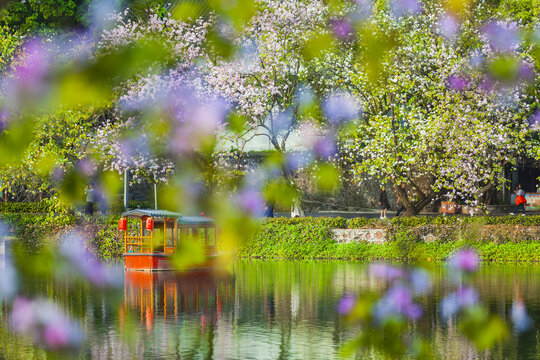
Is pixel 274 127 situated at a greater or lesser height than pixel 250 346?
greater

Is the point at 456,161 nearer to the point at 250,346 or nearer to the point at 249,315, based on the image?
the point at 249,315

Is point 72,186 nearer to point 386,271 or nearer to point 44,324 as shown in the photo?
point 44,324

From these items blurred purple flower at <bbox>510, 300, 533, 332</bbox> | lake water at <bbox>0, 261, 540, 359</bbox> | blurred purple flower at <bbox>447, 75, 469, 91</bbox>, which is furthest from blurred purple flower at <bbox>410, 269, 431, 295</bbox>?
blurred purple flower at <bbox>447, 75, 469, 91</bbox>

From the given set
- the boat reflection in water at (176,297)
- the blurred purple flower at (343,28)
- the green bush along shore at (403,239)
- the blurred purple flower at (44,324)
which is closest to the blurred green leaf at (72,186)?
the blurred purple flower at (44,324)

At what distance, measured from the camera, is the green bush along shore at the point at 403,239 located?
3086 cm

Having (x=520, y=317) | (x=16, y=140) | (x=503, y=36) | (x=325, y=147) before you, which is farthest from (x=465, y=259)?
(x=16, y=140)

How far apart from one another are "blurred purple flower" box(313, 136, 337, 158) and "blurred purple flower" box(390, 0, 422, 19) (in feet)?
19.0

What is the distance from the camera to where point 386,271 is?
1054 inches

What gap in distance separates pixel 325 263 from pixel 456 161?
573 centimetres

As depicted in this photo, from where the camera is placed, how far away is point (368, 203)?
4506cm

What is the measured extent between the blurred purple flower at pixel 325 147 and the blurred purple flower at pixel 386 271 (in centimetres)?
819

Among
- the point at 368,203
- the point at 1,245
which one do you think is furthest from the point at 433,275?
the point at 368,203

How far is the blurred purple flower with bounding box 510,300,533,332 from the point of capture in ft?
46.3

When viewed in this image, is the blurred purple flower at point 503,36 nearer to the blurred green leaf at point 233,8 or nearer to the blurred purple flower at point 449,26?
the blurred purple flower at point 449,26
